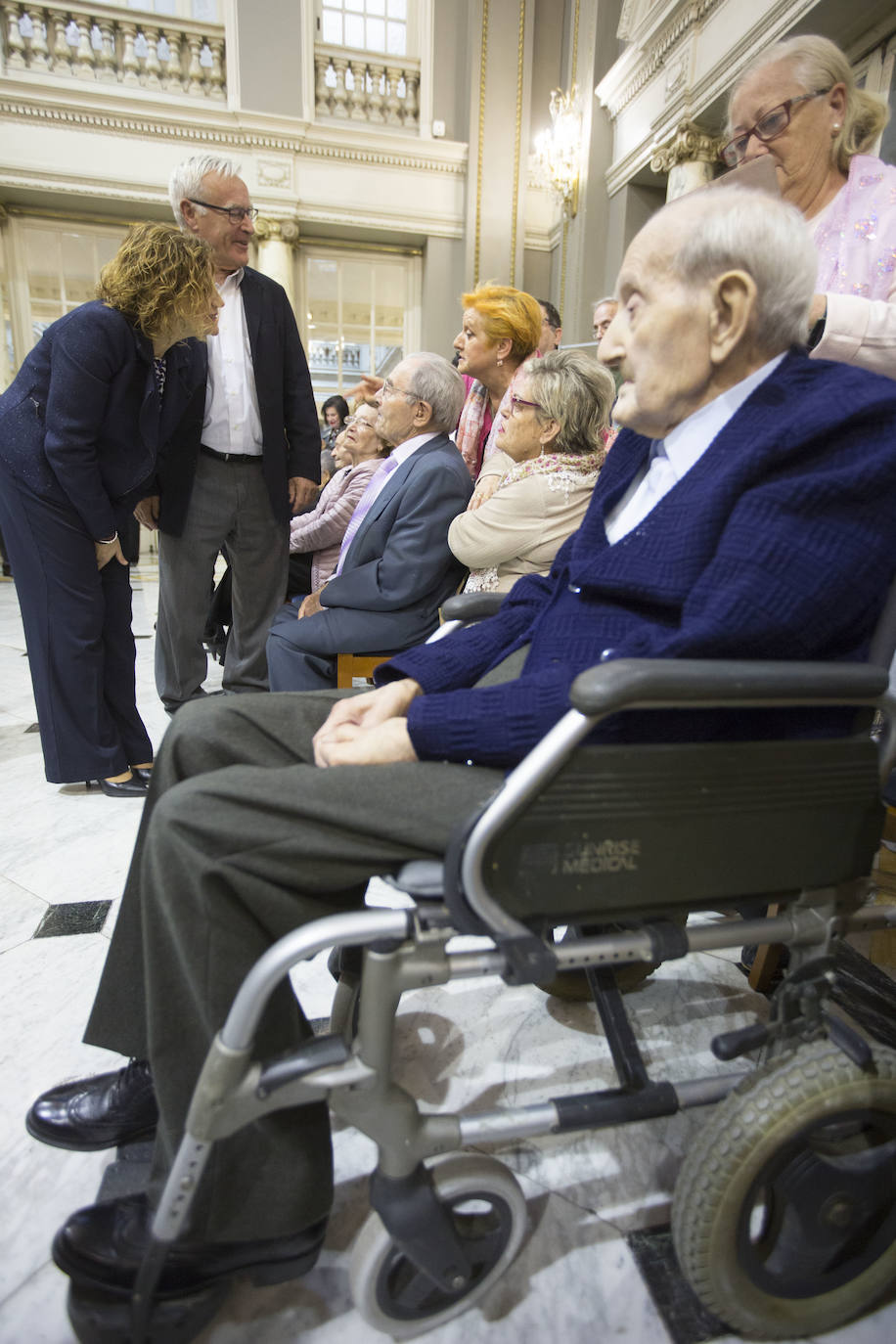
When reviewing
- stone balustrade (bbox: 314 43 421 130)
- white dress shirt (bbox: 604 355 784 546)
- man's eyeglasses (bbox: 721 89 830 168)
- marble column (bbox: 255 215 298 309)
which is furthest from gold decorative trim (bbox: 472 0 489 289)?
white dress shirt (bbox: 604 355 784 546)

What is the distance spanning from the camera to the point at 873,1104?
77 cm

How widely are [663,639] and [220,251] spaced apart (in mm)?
1985

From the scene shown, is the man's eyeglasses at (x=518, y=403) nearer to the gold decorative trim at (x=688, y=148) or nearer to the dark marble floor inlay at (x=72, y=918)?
the dark marble floor inlay at (x=72, y=918)

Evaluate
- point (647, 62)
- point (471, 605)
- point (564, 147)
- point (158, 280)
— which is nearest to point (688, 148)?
point (647, 62)

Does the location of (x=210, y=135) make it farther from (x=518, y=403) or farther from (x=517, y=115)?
(x=518, y=403)

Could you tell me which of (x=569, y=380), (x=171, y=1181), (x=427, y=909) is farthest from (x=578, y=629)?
(x=569, y=380)

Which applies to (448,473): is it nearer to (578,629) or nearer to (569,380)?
(569,380)

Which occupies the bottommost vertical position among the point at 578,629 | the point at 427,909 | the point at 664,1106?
the point at 664,1106

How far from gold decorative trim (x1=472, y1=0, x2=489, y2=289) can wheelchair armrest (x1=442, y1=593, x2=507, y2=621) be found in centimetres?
621

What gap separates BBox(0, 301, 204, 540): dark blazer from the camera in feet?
5.58

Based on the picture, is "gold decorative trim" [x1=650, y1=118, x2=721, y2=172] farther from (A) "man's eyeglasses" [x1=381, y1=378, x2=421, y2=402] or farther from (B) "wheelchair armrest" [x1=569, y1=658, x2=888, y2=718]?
(B) "wheelchair armrest" [x1=569, y1=658, x2=888, y2=718]

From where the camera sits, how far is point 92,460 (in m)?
1.78

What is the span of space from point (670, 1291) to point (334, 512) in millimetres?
2302

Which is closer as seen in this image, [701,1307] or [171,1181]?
[171,1181]
